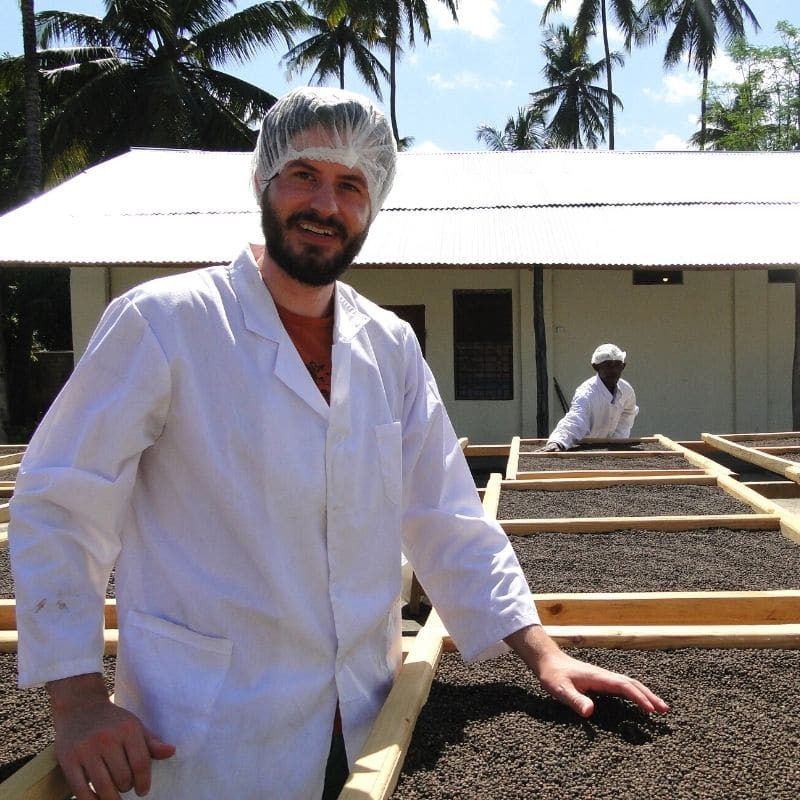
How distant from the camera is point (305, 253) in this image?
4.22 ft

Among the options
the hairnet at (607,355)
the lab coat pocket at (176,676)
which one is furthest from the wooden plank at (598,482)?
the lab coat pocket at (176,676)

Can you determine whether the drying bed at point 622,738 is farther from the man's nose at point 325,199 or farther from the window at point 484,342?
the window at point 484,342

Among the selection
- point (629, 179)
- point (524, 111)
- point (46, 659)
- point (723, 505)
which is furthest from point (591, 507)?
point (524, 111)

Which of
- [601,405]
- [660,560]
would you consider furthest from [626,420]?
[660,560]

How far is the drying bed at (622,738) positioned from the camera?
129 centimetres

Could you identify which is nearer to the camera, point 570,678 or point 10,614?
point 570,678

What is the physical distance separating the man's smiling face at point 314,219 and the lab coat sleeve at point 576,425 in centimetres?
472

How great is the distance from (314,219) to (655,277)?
31.2 ft

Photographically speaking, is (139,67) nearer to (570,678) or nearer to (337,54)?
(337,54)

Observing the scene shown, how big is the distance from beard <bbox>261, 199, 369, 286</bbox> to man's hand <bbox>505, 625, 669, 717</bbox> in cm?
71

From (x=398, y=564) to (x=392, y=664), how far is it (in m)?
0.19

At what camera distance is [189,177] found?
11.9 m

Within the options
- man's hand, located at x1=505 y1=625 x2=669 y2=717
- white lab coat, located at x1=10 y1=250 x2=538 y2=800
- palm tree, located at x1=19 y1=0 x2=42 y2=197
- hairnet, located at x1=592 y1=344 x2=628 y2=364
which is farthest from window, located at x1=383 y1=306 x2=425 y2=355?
white lab coat, located at x1=10 y1=250 x2=538 y2=800

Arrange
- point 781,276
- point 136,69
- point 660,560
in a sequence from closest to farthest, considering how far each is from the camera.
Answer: point 660,560, point 781,276, point 136,69
